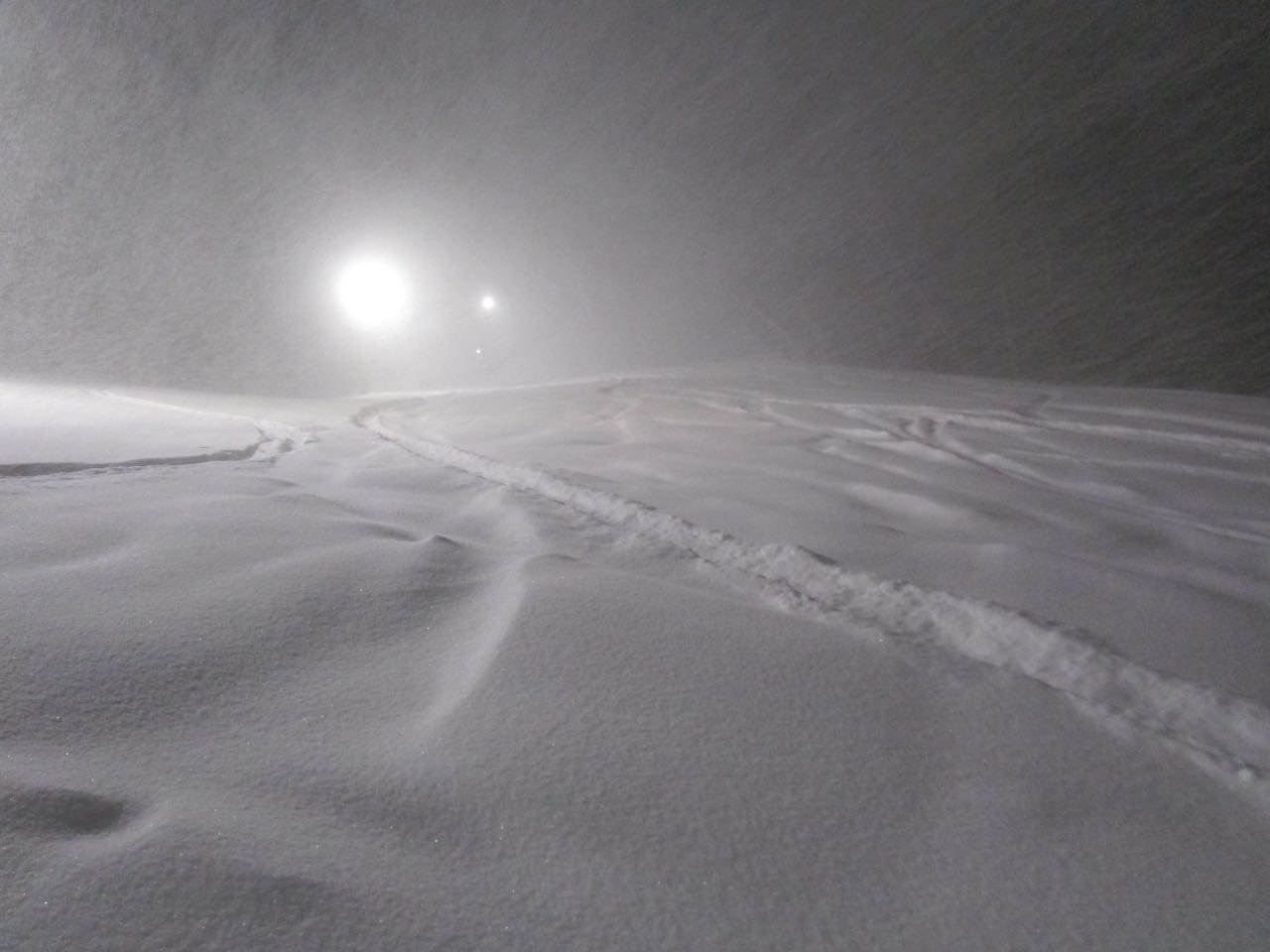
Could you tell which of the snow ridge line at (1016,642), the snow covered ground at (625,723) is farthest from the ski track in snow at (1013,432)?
the snow ridge line at (1016,642)

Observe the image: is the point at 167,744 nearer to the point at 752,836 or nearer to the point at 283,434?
the point at 752,836

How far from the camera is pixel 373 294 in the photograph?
10.6 meters

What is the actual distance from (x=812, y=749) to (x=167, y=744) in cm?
55

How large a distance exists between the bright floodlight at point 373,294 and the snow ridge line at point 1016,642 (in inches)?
390

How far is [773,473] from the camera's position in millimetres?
1795

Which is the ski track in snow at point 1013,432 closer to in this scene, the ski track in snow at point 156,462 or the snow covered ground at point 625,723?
the snow covered ground at point 625,723

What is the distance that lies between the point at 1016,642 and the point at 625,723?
517 mm

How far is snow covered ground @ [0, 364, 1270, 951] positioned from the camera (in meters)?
0.45

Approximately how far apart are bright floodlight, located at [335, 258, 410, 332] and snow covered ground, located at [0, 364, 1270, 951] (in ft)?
30.8

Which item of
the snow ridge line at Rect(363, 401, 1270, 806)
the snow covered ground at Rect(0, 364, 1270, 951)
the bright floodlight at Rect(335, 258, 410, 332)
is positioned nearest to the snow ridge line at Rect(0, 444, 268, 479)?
the snow covered ground at Rect(0, 364, 1270, 951)

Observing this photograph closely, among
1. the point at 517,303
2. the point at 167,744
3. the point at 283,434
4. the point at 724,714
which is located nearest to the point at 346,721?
the point at 167,744

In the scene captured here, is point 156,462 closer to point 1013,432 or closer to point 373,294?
point 1013,432

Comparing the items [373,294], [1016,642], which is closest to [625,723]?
[1016,642]

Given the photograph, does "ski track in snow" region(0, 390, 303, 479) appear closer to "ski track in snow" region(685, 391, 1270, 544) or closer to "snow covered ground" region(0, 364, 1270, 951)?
"snow covered ground" region(0, 364, 1270, 951)
